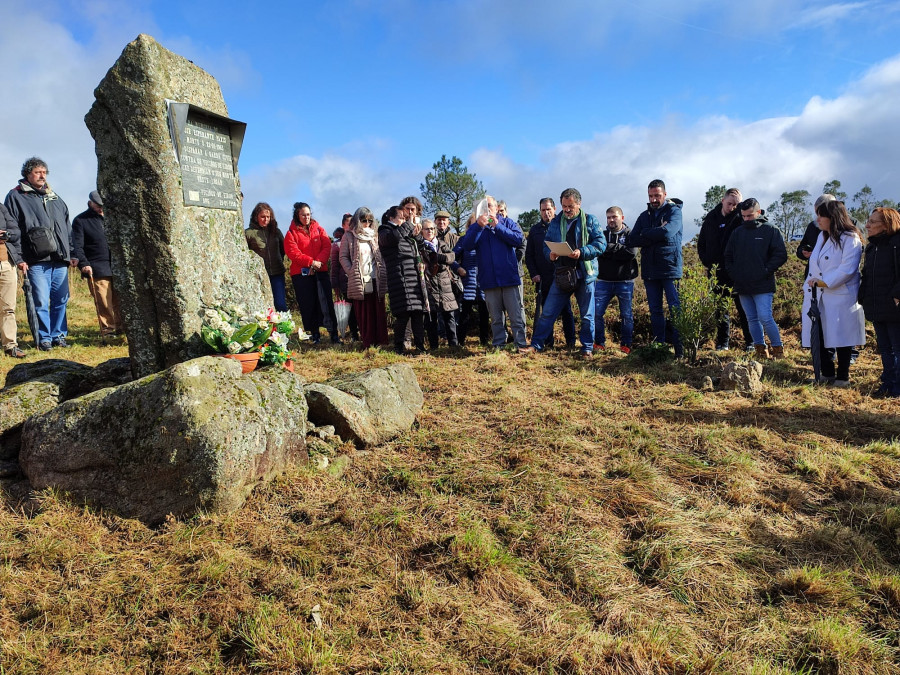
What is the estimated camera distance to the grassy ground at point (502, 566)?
219 cm

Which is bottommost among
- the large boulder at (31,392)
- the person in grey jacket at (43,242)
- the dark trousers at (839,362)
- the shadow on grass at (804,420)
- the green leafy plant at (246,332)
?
the shadow on grass at (804,420)

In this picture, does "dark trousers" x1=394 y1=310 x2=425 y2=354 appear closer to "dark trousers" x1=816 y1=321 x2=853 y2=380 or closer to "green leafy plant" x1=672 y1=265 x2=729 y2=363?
"green leafy plant" x1=672 y1=265 x2=729 y2=363

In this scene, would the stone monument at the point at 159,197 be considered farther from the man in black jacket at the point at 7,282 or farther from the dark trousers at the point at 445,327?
the man in black jacket at the point at 7,282

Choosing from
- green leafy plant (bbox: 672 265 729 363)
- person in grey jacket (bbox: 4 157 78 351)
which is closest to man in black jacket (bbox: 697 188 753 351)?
green leafy plant (bbox: 672 265 729 363)

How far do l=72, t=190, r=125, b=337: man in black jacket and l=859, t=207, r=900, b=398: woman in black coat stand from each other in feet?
31.5

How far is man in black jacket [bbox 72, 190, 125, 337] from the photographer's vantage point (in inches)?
308

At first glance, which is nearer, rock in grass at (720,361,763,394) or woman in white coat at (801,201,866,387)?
rock in grass at (720,361,763,394)

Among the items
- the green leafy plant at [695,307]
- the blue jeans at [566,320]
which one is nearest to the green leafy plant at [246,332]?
the blue jeans at [566,320]

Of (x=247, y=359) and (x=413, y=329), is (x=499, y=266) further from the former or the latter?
(x=247, y=359)

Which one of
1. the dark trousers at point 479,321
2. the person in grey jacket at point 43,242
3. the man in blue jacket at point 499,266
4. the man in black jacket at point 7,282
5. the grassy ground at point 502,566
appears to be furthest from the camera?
the dark trousers at point 479,321

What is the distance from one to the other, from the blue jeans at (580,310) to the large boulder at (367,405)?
9.22 feet

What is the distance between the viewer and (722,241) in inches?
284

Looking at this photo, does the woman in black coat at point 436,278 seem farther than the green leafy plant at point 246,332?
Yes

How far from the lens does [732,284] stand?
7266 mm
